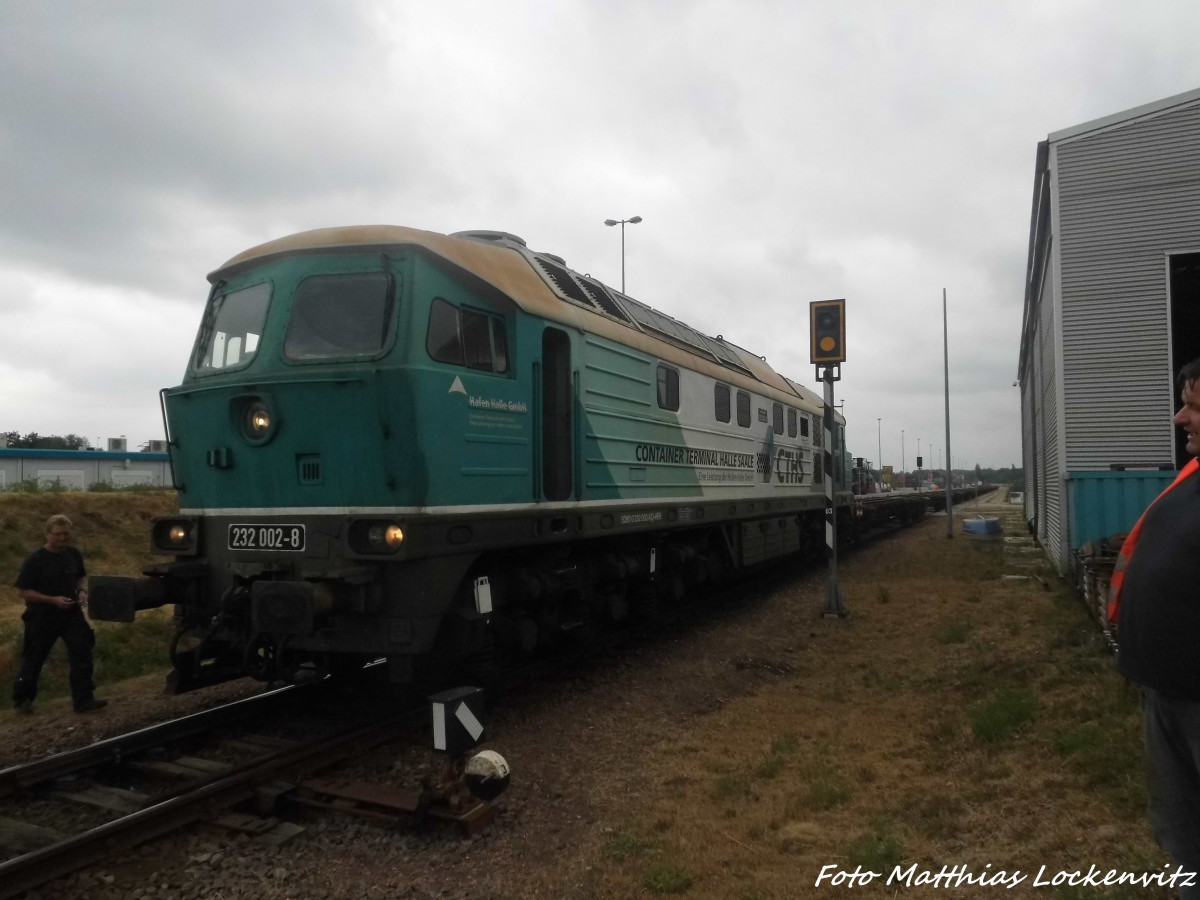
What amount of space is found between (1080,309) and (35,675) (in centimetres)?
1381

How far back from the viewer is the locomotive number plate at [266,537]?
5.99 m

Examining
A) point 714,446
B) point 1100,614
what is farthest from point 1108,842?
point 714,446

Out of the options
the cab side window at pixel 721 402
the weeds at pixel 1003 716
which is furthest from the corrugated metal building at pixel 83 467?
the weeds at pixel 1003 716

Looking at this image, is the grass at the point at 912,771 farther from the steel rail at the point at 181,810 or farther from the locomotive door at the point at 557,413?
the locomotive door at the point at 557,413

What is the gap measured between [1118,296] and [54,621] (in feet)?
45.6

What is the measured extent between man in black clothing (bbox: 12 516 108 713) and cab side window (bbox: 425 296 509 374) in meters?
3.68

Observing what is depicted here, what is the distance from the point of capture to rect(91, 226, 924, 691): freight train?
5789 millimetres

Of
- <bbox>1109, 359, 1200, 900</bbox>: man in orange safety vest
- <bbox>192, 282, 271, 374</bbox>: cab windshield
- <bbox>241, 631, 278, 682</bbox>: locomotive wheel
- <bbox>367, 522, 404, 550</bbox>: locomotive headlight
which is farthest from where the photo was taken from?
<bbox>192, 282, 271, 374</bbox>: cab windshield

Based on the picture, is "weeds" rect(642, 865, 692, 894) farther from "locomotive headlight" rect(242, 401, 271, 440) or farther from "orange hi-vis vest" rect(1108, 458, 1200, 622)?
"locomotive headlight" rect(242, 401, 271, 440)

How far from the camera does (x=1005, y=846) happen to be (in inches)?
174

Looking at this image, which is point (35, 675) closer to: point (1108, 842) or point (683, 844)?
point (683, 844)

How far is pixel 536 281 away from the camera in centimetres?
754

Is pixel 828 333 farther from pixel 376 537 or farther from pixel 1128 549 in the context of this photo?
pixel 1128 549

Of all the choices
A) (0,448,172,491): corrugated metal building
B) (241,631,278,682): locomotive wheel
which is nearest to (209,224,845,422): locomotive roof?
(241,631,278,682): locomotive wheel
